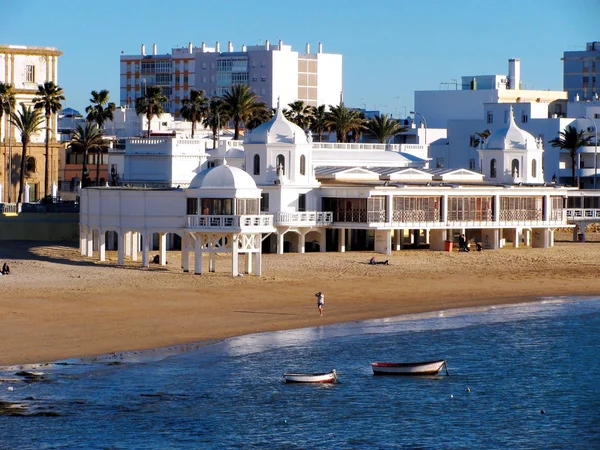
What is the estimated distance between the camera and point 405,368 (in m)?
46.5

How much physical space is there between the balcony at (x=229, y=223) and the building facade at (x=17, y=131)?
44890mm

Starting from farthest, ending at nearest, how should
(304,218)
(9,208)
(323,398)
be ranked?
(9,208), (304,218), (323,398)

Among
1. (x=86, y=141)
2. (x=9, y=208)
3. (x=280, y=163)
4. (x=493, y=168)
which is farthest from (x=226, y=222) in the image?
(x=86, y=141)

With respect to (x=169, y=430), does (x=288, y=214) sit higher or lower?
higher

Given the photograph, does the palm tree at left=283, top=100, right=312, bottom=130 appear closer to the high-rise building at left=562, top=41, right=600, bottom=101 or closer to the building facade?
the building facade

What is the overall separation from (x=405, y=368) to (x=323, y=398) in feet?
16.5

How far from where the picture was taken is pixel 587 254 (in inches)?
3359

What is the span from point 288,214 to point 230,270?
11.3 m

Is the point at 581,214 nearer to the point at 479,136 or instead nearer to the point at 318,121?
the point at 318,121

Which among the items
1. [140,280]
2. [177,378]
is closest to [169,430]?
[177,378]

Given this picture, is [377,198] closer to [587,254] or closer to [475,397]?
[587,254]

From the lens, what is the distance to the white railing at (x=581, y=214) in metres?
96.8

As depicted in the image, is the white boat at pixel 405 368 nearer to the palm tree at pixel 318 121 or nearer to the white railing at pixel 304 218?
the white railing at pixel 304 218

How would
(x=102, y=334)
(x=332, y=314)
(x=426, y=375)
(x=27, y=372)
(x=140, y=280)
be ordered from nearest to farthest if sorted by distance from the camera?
(x=27, y=372)
(x=426, y=375)
(x=102, y=334)
(x=332, y=314)
(x=140, y=280)
